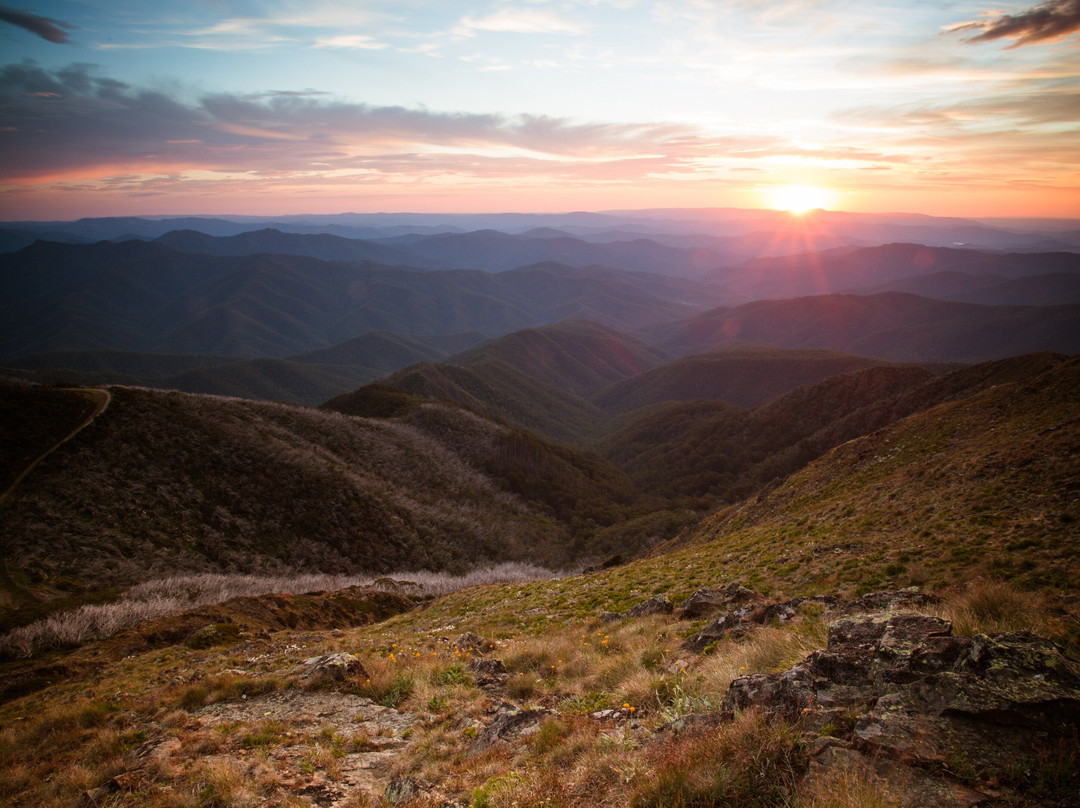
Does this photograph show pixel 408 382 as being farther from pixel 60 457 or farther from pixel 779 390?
pixel 779 390

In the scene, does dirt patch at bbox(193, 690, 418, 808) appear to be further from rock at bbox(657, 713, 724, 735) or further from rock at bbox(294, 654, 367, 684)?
rock at bbox(657, 713, 724, 735)

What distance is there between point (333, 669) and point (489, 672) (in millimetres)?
3690

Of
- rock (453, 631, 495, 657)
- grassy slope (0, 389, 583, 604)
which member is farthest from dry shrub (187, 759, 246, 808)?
grassy slope (0, 389, 583, 604)

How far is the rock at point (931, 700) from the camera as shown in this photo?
13.9 ft

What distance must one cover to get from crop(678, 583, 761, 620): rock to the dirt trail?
44859 mm

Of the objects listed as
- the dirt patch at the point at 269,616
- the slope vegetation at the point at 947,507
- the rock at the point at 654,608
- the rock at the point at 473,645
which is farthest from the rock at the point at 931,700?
the dirt patch at the point at 269,616

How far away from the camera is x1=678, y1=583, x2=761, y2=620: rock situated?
12.7 metres

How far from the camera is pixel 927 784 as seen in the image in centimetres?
408

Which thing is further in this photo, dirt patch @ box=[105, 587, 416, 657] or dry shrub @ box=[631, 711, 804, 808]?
dirt patch @ box=[105, 587, 416, 657]

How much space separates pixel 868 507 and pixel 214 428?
56.5 meters

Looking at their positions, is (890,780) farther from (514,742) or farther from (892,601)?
(892,601)

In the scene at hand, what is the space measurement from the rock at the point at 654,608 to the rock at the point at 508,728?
698 cm

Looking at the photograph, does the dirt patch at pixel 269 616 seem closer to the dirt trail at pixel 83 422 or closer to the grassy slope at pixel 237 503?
the grassy slope at pixel 237 503

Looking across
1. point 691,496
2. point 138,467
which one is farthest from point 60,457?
point 691,496
